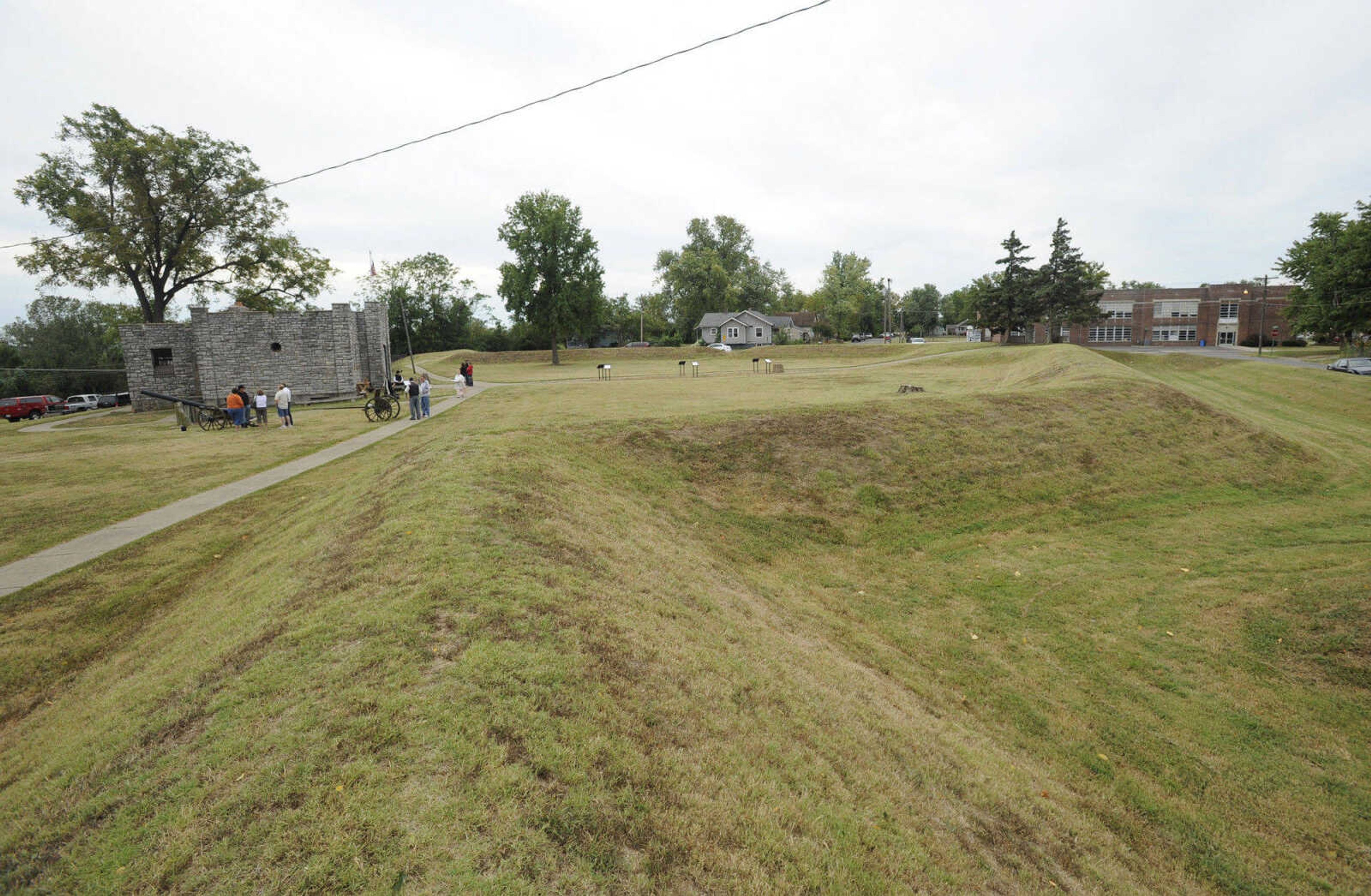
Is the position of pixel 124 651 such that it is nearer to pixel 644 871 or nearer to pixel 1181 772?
pixel 644 871

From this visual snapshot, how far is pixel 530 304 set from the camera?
60.0 m

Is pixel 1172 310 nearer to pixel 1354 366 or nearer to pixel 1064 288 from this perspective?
pixel 1064 288

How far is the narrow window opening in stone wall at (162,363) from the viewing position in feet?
118

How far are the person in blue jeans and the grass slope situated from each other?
8.81m

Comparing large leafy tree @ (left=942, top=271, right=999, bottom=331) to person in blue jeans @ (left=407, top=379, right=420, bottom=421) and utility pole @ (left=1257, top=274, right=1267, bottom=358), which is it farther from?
person in blue jeans @ (left=407, top=379, right=420, bottom=421)

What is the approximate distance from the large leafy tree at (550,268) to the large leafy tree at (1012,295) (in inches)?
1519

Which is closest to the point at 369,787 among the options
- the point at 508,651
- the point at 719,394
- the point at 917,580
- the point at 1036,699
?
the point at 508,651

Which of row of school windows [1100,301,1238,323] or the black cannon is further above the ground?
row of school windows [1100,301,1238,323]

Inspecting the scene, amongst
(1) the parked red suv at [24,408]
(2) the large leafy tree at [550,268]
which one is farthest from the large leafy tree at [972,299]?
(1) the parked red suv at [24,408]

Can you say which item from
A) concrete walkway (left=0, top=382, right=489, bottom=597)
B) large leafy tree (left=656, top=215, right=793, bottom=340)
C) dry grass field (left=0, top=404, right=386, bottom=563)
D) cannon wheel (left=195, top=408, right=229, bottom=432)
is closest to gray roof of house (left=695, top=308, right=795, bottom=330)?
large leafy tree (left=656, top=215, right=793, bottom=340)

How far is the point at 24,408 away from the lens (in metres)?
38.6

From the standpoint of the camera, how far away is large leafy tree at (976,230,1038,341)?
56.4m

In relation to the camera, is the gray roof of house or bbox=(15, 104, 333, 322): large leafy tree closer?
bbox=(15, 104, 333, 322): large leafy tree

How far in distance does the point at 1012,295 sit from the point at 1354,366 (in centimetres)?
2378
